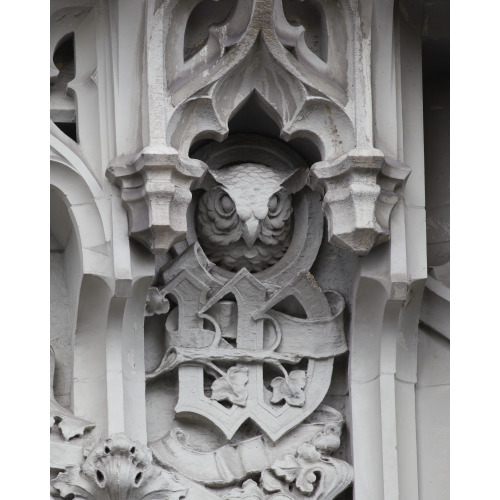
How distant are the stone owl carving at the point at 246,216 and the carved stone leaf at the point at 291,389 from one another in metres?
0.37

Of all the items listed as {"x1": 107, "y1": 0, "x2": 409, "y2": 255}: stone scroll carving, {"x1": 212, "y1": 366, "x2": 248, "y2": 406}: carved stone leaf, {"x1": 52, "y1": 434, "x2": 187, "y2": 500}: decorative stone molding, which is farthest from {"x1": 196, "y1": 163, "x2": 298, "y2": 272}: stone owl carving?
{"x1": 52, "y1": 434, "x2": 187, "y2": 500}: decorative stone molding

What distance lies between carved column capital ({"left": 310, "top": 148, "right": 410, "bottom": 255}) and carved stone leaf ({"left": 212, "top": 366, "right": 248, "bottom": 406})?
1.66ft

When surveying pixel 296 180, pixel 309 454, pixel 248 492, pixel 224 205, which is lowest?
pixel 248 492

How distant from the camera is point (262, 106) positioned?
6.89 meters

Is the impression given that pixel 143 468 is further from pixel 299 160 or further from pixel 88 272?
pixel 299 160

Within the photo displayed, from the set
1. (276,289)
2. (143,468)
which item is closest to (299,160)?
(276,289)

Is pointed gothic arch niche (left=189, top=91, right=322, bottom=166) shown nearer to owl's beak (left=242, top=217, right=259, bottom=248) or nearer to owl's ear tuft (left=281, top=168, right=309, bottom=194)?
owl's ear tuft (left=281, top=168, right=309, bottom=194)

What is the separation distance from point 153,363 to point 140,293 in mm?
257

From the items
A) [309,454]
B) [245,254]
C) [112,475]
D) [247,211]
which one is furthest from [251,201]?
[112,475]

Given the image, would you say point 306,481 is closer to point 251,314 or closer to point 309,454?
point 309,454

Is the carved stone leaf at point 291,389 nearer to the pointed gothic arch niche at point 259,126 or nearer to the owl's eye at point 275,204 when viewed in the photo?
the owl's eye at point 275,204

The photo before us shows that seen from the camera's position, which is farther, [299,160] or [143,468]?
[299,160]

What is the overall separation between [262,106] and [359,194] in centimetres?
46

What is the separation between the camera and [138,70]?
679cm
